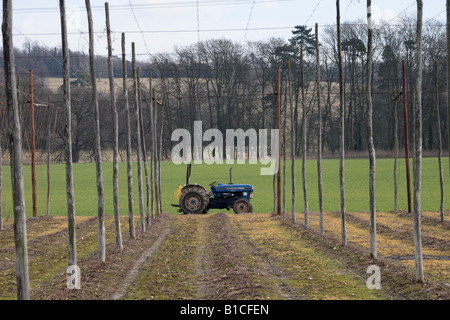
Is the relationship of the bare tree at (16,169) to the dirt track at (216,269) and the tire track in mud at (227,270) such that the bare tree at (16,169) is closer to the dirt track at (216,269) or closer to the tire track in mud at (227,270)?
the dirt track at (216,269)

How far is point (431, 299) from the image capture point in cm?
1003

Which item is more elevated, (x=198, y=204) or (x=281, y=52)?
(x=281, y=52)

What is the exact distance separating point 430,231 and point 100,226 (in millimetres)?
11321

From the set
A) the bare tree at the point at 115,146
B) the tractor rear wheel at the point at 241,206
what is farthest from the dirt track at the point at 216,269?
the tractor rear wheel at the point at 241,206

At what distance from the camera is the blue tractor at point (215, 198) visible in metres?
29.0

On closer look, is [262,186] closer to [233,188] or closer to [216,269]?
[233,188]

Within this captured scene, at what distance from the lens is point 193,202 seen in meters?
29.1

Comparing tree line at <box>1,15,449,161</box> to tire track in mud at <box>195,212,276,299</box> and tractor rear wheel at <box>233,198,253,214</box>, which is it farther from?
tire track in mud at <box>195,212,276,299</box>

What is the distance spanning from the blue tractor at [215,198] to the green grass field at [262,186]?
285 centimetres

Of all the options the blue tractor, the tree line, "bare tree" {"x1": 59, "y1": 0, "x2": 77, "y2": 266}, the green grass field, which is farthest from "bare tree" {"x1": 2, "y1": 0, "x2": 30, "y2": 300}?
the tree line

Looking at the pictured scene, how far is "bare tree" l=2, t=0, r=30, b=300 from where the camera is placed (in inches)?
354

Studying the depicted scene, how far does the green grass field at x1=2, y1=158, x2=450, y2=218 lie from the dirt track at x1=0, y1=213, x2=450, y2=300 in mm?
11841
